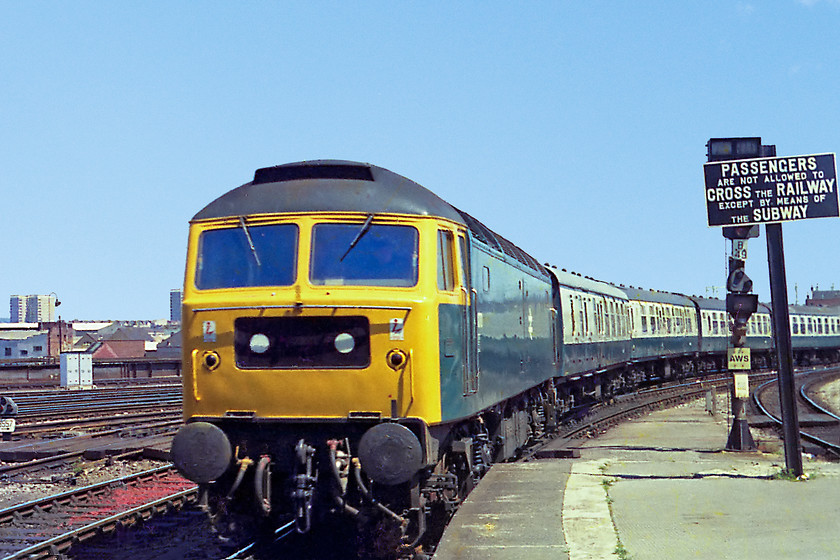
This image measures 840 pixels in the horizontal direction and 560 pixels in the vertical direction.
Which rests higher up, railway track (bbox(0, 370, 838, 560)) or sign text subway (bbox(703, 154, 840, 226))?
sign text subway (bbox(703, 154, 840, 226))

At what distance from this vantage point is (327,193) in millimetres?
8500

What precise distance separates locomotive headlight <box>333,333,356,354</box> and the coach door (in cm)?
140

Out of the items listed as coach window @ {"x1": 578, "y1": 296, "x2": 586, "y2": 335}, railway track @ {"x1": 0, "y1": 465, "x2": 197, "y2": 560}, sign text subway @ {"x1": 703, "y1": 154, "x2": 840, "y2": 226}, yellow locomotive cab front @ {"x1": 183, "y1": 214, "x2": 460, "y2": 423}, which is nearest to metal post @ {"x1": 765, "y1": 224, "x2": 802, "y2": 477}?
sign text subway @ {"x1": 703, "y1": 154, "x2": 840, "y2": 226}

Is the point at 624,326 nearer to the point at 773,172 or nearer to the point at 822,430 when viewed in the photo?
the point at 822,430

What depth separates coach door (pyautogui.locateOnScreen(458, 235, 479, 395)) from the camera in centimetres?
911

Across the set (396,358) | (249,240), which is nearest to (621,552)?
(396,358)

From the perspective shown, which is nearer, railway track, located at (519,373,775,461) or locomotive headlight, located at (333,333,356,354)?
locomotive headlight, located at (333,333,356,354)

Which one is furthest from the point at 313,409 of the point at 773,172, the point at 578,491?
the point at 773,172

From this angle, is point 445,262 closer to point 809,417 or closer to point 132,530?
point 132,530

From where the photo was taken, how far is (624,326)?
2838 cm

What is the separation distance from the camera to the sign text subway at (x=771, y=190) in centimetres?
1160

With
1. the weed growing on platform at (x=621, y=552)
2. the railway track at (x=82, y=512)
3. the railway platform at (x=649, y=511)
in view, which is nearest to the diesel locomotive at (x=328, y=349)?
the railway platform at (x=649, y=511)

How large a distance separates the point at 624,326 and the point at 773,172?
1682cm

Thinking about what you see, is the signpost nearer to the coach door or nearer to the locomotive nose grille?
the coach door
